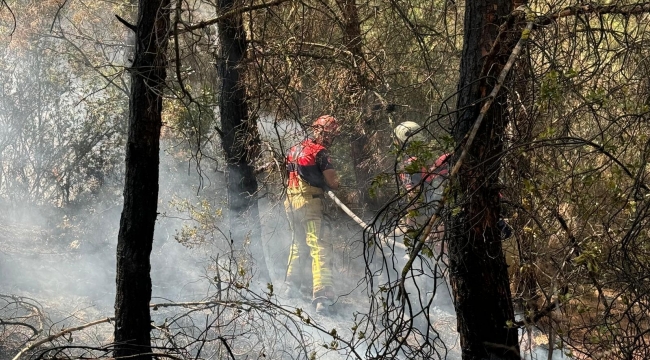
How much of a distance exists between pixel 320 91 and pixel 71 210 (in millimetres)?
4868

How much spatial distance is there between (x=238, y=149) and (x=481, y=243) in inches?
166

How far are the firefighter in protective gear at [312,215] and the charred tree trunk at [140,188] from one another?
11.8ft

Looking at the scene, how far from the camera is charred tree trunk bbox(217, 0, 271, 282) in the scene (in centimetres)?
744

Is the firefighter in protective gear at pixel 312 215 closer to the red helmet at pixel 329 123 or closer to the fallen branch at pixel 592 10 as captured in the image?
the red helmet at pixel 329 123

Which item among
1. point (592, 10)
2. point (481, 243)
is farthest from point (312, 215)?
point (592, 10)

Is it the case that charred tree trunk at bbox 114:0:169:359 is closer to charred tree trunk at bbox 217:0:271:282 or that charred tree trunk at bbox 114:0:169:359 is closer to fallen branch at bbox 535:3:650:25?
fallen branch at bbox 535:3:650:25

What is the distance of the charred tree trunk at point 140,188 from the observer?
4254 mm

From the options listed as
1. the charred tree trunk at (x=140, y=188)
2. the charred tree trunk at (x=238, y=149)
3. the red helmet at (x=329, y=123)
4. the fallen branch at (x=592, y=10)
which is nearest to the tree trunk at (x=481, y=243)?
the fallen branch at (x=592, y=10)

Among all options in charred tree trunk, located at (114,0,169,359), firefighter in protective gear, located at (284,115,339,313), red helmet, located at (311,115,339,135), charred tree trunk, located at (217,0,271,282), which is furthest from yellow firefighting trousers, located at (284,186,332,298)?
charred tree trunk, located at (114,0,169,359)

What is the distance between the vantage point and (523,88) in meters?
4.41

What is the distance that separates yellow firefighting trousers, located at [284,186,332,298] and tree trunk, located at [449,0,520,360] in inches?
145

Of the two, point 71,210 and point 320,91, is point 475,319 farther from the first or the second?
point 71,210

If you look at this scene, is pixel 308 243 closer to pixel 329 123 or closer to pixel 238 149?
pixel 238 149

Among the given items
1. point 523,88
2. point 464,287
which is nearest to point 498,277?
point 464,287
